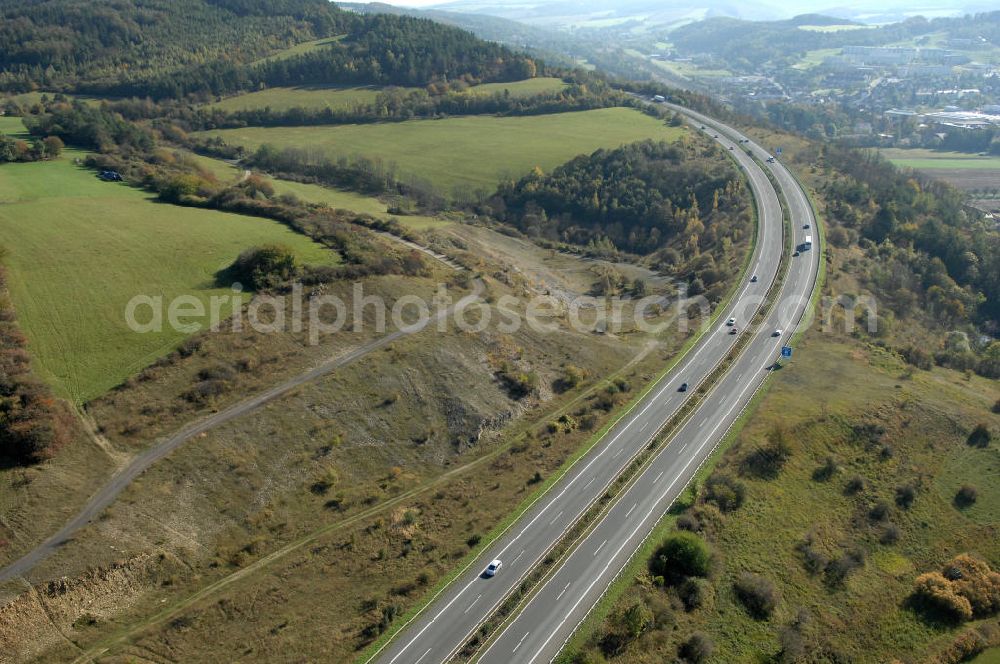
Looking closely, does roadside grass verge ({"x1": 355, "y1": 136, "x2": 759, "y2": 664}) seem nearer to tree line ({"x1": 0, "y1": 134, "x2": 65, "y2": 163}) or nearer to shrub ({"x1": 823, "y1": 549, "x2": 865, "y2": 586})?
shrub ({"x1": 823, "y1": 549, "x2": 865, "y2": 586})

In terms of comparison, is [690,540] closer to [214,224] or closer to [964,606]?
[964,606]

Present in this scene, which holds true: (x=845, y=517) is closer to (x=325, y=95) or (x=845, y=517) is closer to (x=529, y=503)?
(x=529, y=503)

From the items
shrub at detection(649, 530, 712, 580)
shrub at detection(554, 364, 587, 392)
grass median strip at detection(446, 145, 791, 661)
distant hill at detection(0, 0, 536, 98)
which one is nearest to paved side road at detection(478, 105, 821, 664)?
grass median strip at detection(446, 145, 791, 661)

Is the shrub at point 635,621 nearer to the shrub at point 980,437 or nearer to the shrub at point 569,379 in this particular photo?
the shrub at point 569,379

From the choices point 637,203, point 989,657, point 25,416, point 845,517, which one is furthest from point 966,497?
point 637,203

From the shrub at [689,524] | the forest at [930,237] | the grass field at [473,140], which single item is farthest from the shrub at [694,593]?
the grass field at [473,140]
